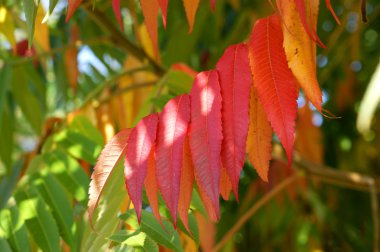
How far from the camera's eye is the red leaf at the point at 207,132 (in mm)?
695

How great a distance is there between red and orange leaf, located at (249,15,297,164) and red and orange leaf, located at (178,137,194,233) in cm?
11

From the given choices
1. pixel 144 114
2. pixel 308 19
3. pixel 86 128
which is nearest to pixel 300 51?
pixel 308 19

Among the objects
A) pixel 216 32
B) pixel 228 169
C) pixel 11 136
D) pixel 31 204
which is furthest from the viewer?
pixel 216 32

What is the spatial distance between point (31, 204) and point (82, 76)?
1045 millimetres

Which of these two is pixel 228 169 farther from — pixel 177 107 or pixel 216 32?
pixel 216 32

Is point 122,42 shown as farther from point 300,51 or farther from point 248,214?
point 300,51

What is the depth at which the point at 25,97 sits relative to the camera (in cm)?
152

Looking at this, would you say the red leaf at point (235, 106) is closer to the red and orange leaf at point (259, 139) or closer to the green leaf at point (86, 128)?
the red and orange leaf at point (259, 139)

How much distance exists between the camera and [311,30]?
0.75m

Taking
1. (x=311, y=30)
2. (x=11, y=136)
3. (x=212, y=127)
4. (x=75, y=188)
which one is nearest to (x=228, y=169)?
(x=212, y=127)

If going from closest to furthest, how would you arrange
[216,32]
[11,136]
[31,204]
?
[31,204], [11,136], [216,32]

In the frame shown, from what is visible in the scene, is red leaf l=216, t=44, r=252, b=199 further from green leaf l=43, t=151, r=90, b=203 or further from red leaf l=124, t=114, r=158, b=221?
green leaf l=43, t=151, r=90, b=203

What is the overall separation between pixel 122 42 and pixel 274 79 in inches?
29.2

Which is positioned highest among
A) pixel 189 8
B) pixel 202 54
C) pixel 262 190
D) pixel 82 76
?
pixel 189 8
